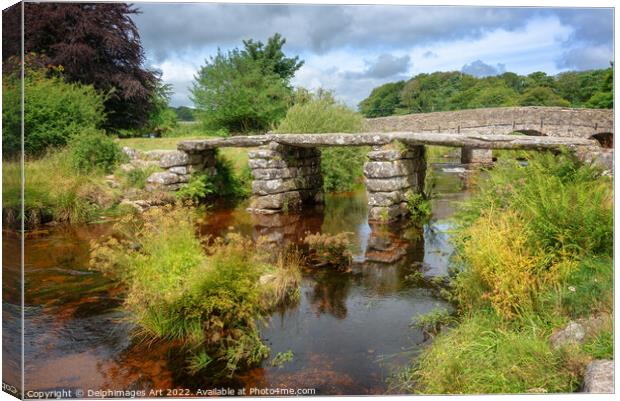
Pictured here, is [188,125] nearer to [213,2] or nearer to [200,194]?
[200,194]

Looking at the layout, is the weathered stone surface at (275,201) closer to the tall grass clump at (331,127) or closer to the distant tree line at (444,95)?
the tall grass clump at (331,127)

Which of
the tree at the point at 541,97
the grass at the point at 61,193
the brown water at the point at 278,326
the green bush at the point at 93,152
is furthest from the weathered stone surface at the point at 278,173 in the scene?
the tree at the point at 541,97

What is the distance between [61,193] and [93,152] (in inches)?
106

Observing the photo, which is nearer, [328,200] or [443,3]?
[443,3]

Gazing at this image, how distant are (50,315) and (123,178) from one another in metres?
7.87

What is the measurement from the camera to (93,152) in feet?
46.8

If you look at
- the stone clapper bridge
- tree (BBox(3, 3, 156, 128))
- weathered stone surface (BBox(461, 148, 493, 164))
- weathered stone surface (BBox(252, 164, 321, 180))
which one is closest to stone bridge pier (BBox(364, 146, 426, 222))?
the stone clapper bridge

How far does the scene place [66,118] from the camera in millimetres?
14273

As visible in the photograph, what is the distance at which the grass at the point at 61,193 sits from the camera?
10.8 metres

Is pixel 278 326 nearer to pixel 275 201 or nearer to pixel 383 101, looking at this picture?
pixel 275 201

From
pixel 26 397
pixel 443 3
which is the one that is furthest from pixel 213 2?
pixel 26 397

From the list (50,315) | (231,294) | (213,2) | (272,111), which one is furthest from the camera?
(272,111)

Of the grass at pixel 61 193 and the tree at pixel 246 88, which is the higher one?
the tree at pixel 246 88

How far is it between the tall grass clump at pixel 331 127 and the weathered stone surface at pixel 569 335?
11285mm
